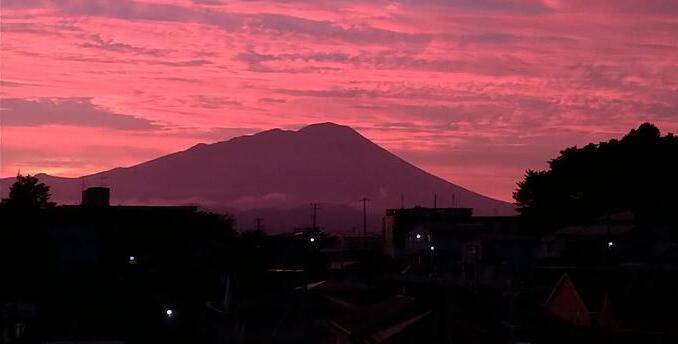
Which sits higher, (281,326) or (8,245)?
(8,245)

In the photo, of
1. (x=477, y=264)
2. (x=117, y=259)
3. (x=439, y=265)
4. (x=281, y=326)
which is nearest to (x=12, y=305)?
(x=117, y=259)

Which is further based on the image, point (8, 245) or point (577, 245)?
point (577, 245)

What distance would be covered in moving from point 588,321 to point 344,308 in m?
12.2

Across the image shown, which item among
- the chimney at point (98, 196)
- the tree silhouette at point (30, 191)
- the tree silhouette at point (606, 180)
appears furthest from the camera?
the tree silhouette at point (606, 180)

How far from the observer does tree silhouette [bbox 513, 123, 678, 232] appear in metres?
96.1

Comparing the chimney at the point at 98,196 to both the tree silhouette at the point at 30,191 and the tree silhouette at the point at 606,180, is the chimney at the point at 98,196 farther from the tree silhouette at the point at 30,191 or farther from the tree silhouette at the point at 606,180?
the tree silhouette at the point at 606,180

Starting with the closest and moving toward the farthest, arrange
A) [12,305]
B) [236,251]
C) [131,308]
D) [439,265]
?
[12,305] < [131,308] < [236,251] < [439,265]

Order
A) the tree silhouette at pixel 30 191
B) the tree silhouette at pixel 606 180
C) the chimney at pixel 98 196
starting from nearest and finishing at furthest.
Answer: the chimney at pixel 98 196 → the tree silhouette at pixel 30 191 → the tree silhouette at pixel 606 180

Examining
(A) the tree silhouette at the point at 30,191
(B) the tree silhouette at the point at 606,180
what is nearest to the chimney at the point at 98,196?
(A) the tree silhouette at the point at 30,191

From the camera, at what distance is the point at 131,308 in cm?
4459

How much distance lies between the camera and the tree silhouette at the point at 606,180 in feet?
315

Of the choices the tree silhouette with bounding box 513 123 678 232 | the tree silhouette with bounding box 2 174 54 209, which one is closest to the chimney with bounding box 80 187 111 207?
the tree silhouette with bounding box 2 174 54 209

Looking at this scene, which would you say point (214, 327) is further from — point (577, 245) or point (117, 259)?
point (577, 245)

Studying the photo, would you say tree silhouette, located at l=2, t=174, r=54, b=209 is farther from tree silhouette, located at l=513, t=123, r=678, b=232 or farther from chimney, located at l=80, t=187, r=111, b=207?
tree silhouette, located at l=513, t=123, r=678, b=232
